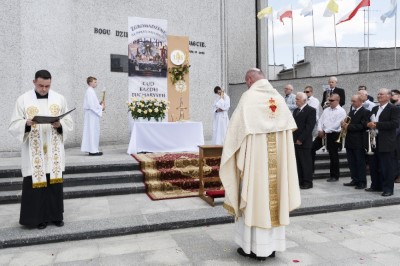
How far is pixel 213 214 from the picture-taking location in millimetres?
5266

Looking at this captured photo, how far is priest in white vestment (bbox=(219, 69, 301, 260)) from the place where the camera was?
3.72m

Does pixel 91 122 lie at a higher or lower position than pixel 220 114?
lower

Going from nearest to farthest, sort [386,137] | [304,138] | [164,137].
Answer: [386,137]
[304,138]
[164,137]

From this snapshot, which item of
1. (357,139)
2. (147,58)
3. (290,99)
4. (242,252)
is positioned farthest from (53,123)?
(147,58)

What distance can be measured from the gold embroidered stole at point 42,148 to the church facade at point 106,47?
445cm

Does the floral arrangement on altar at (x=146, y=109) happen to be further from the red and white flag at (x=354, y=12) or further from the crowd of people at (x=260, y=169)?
the red and white flag at (x=354, y=12)

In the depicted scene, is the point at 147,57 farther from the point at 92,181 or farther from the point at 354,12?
the point at 354,12

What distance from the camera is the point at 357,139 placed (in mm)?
6961

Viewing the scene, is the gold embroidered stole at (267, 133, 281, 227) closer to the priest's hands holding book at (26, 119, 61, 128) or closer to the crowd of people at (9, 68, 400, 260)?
the crowd of people at (9, 68, 400, 260)

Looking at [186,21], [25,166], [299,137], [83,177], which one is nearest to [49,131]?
[25,166]

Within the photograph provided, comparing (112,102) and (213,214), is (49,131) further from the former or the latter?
(112,102)

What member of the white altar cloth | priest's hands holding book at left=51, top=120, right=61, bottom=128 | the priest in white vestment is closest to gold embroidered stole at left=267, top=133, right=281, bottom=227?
the priest in white vestment

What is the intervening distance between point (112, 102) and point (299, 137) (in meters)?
6.21

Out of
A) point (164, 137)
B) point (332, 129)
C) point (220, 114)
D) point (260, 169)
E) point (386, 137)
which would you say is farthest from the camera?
point (220, 114)
